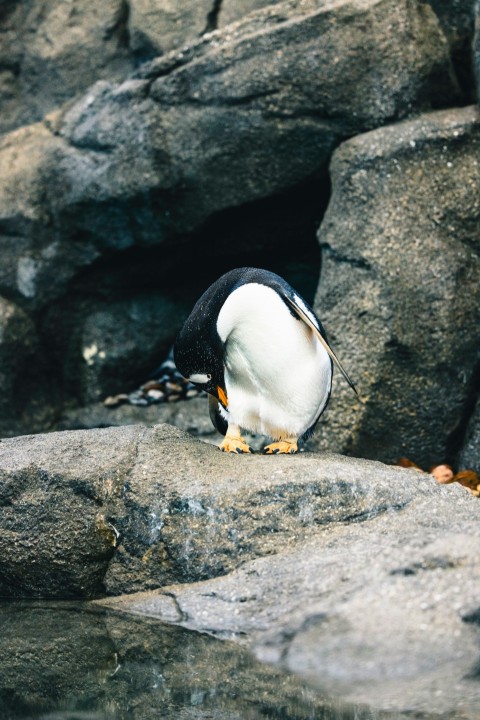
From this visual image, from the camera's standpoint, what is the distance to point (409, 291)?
5.45m

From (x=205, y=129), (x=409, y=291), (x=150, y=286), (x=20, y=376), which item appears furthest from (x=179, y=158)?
(x=20, y=376)

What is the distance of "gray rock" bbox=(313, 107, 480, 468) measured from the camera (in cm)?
545

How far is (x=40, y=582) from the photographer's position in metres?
3.75

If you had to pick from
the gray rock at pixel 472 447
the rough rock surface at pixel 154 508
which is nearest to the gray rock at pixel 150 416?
the gray rock at pixel 472 447

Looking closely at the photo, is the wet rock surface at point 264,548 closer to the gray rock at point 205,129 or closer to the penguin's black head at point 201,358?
the penguin's black head at point 201,358

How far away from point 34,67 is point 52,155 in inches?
56.2

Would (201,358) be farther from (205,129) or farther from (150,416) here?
(150,416)

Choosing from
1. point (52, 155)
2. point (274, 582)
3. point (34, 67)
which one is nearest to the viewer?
point (274, 582)

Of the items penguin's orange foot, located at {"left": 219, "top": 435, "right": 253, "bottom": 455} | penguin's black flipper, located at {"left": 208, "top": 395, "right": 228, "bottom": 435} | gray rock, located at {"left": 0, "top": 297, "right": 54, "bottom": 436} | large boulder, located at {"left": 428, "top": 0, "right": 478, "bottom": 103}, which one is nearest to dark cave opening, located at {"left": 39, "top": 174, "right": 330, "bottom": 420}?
gray rock, located at {"left": 0, "top": 297, "right": 54, "bottom": 436}

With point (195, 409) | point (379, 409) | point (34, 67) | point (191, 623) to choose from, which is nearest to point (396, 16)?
point (379, 409)

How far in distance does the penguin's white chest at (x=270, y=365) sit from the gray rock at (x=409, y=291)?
3.39 ft

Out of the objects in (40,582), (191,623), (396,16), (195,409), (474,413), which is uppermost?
(396,16)

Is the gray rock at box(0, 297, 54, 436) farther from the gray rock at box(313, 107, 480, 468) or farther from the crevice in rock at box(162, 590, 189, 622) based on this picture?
the crevice in rock at box(162, 590, 189, 622)

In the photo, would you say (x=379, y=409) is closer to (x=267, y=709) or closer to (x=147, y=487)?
(x=147, y=487)
